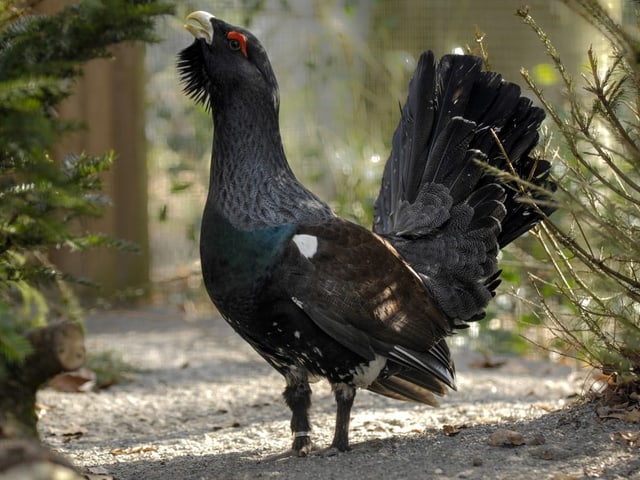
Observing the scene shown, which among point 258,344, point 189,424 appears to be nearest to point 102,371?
point 189,424

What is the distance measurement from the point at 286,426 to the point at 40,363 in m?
1.27

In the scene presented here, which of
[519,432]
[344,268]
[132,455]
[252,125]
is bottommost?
[132,455]

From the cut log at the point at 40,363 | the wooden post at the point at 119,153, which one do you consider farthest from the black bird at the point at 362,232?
the wooden post at the point at 119,153

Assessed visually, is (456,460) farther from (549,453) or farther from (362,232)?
(362,232)

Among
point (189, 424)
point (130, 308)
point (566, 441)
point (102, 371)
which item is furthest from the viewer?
point (130, 308)

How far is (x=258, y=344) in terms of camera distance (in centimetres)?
372

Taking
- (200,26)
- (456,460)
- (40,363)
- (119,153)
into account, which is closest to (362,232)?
(456,460)

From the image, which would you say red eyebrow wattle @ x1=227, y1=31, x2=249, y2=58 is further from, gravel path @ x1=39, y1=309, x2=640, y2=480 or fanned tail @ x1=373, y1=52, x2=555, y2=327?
gravel path @ x1=39, y1=309, x2=640, y2=480

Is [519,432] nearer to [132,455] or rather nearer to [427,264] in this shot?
[427,264]

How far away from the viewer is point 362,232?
3838 millimetres

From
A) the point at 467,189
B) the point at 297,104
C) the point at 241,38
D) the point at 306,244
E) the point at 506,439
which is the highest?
the point at 297,104

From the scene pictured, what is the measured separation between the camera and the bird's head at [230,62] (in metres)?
3.83

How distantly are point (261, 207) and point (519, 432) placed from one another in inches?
56.2

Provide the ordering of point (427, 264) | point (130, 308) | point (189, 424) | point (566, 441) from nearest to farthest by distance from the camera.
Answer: point (566, 441), point (427, 264), point (189, 424), point (130, 308)
